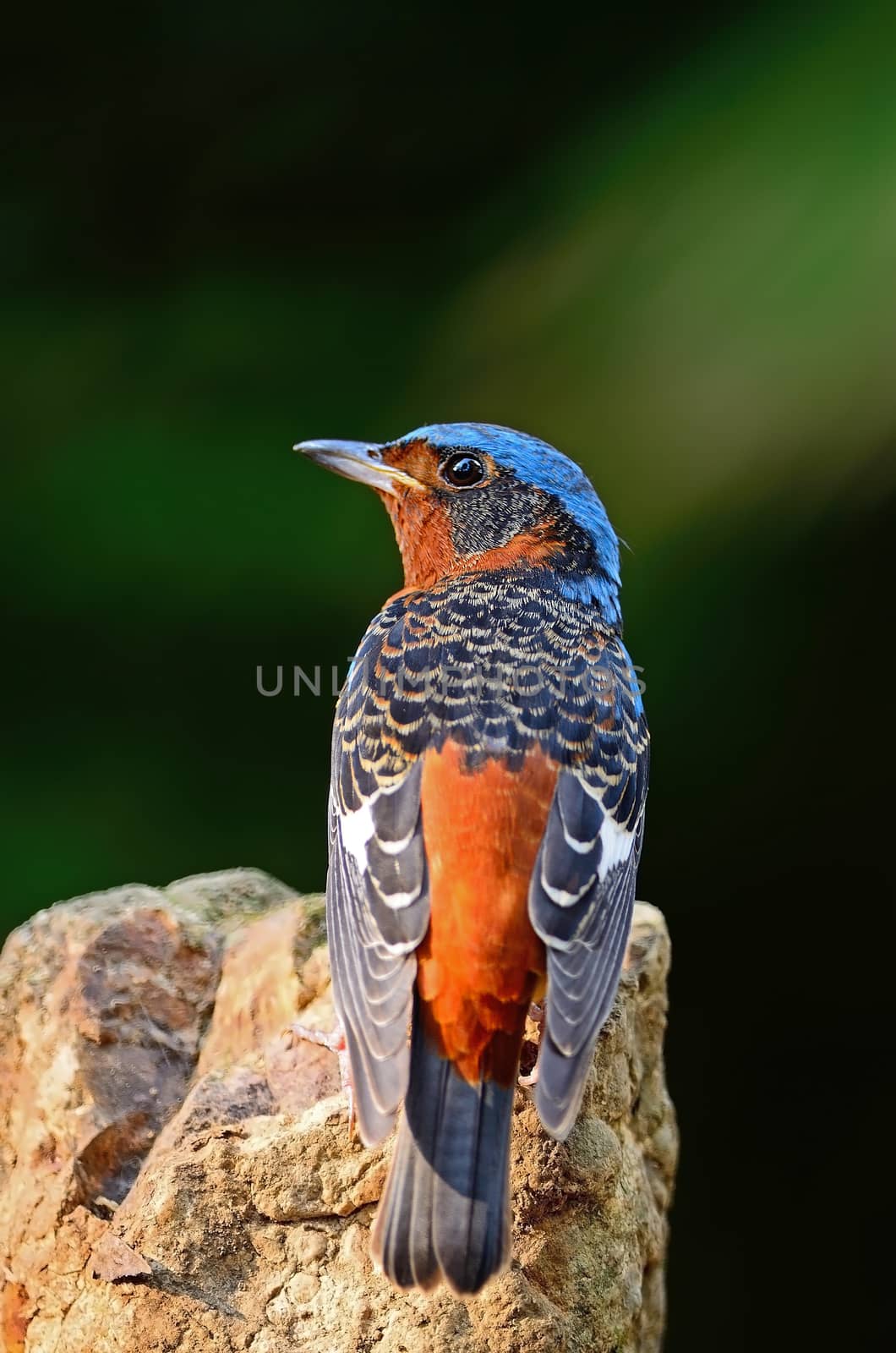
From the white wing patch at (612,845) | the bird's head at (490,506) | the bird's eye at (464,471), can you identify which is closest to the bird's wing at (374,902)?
the white wing patch at (612,845)

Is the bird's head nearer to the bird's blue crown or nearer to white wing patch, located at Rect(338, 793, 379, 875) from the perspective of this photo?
the bird's blue crown

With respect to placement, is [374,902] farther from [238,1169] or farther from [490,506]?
[490,506]

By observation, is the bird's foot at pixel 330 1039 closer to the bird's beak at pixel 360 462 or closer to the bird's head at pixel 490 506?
the bird's head at pixel 490 506

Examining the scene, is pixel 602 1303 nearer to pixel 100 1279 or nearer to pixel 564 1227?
pixel 564 1227

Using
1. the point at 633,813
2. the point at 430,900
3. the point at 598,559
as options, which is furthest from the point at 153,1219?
the point at 598,559

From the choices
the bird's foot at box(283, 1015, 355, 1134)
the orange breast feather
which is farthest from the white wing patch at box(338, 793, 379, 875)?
the bird's foot at box(283, 1015, 355, 1134)

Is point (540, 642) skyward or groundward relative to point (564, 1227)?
skyward

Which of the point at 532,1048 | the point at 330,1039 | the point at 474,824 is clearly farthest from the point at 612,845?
the point at 330,1039
